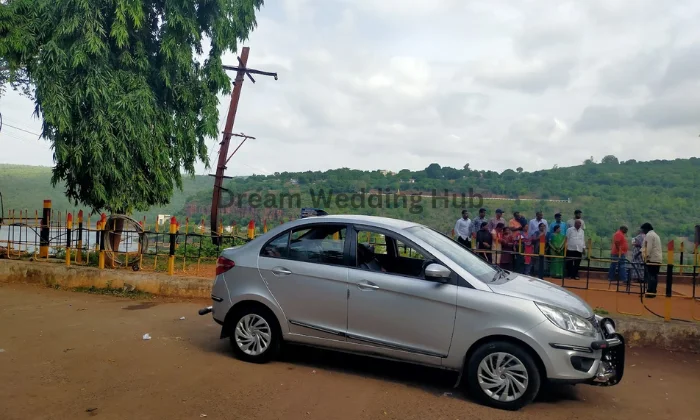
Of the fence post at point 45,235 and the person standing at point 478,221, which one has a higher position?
the person standing at point 478,221

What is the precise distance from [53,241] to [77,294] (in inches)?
144

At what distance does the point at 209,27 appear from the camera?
13711 millimetres

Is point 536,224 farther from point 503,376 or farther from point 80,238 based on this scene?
point 80,238

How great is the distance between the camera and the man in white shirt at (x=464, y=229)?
44.0 feet

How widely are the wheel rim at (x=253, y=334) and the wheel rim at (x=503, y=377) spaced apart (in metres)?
2.23

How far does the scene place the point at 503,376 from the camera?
4.64 metres

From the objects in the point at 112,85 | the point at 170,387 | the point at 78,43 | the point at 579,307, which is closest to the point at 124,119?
the point at 112,85

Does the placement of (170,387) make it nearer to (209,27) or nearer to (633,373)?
(633,373)

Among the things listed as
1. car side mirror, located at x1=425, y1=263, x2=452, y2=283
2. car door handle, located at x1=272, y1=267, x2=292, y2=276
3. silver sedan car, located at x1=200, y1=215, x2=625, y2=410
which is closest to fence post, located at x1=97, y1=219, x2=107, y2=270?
silver sedan car, located at x1=200, y1=215, x2=625, y2=410

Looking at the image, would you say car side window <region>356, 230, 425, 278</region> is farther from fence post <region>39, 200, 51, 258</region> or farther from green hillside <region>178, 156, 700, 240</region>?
green hillside <region>178, 156, 700, 240</region>

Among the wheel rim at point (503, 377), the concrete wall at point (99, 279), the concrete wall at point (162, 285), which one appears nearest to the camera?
the wheel rim at point (503, 377)

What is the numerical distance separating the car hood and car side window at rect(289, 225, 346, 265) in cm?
156

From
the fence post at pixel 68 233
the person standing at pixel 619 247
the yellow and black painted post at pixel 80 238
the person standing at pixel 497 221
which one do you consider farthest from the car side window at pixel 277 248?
the person standing at pixel 619 247

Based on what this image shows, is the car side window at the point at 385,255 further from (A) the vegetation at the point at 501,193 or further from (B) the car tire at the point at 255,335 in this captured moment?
(A) the vegetation at the point at 501,193
